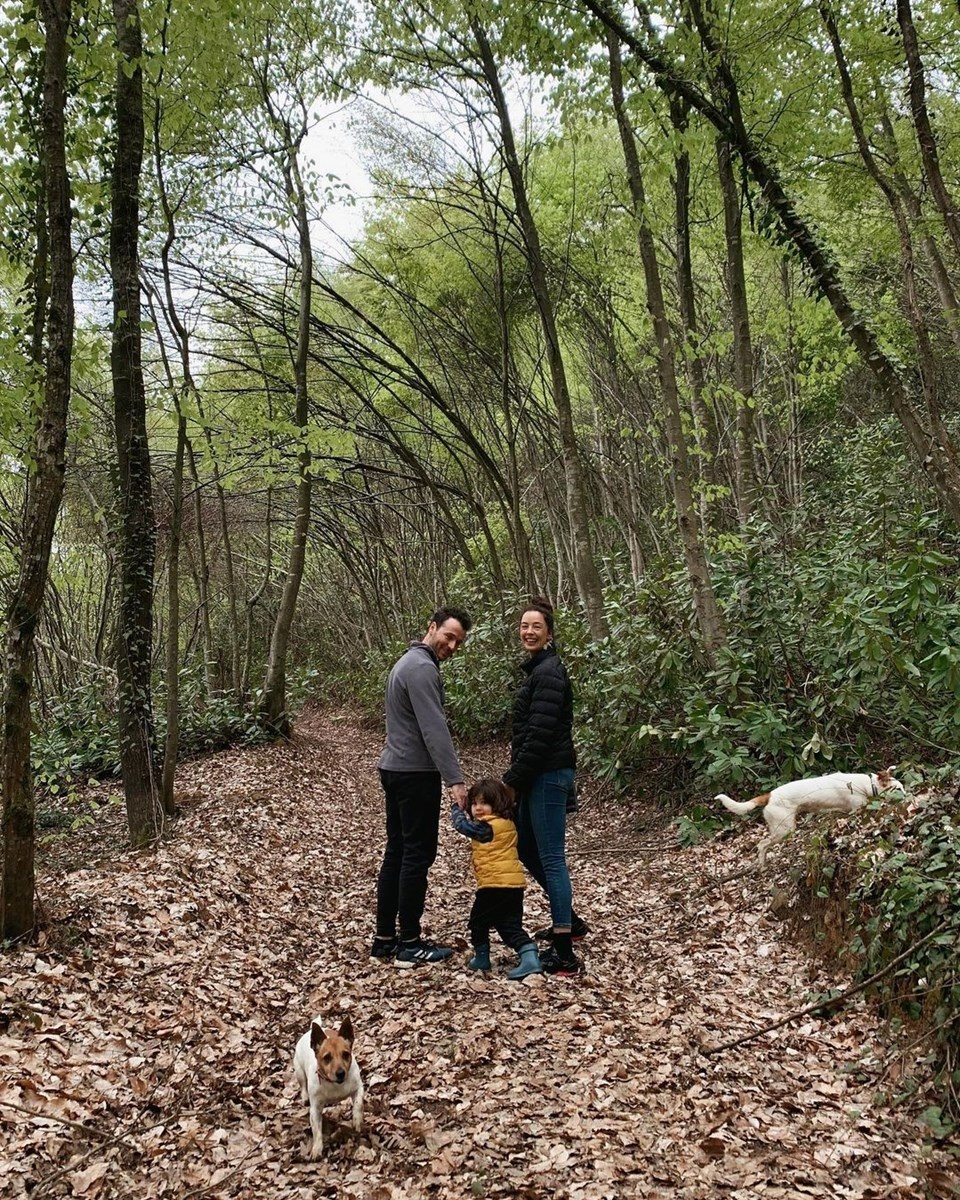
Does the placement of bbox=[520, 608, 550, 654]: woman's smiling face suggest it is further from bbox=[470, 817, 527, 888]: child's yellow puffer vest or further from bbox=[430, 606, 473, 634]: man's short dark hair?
bbox=[470, 817, 527, 888]: child's yellow puffer vest

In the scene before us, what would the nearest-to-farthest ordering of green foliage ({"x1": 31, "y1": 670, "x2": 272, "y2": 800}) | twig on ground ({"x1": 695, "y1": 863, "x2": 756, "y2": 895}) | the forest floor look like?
the forest floor < twig on ground ({"x1": 695, "y1": 863, "x2": 756, "y2": 895}) < green foliage ({"x1": 31, "y1": 670, "x2": 272, "y2": 800})

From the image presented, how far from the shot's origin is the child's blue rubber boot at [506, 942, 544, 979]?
3.83 metres

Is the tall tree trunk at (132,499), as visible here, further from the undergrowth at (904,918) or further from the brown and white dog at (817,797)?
the undergrowth at (904,918)

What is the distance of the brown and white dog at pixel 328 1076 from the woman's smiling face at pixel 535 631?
1.99 meters

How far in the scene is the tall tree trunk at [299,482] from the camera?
9.24 m

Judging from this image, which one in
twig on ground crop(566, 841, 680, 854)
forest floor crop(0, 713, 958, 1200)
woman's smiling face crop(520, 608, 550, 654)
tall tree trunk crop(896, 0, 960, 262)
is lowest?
twig on ground crop(566, 841, 680, 854)

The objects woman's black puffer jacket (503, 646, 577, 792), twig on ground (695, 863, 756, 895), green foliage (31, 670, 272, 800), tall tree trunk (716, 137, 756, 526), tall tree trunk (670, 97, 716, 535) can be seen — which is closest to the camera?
woman's black puffer jacket (503, 646, 577, 792)

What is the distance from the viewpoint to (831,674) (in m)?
5.49

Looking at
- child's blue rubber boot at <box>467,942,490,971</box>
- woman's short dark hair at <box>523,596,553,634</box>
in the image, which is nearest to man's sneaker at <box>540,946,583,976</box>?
child's blue rubber boot at <box>467,942,490,971</box>

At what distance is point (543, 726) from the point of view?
393 cm

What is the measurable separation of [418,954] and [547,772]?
1.17 m

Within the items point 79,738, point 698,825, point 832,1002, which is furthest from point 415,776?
point 79,738

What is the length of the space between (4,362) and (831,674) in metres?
6.07

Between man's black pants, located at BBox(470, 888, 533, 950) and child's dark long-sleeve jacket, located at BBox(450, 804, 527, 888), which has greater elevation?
child's dark long-sleeve jacket, located at BBox(450, 804, 527, 888)
